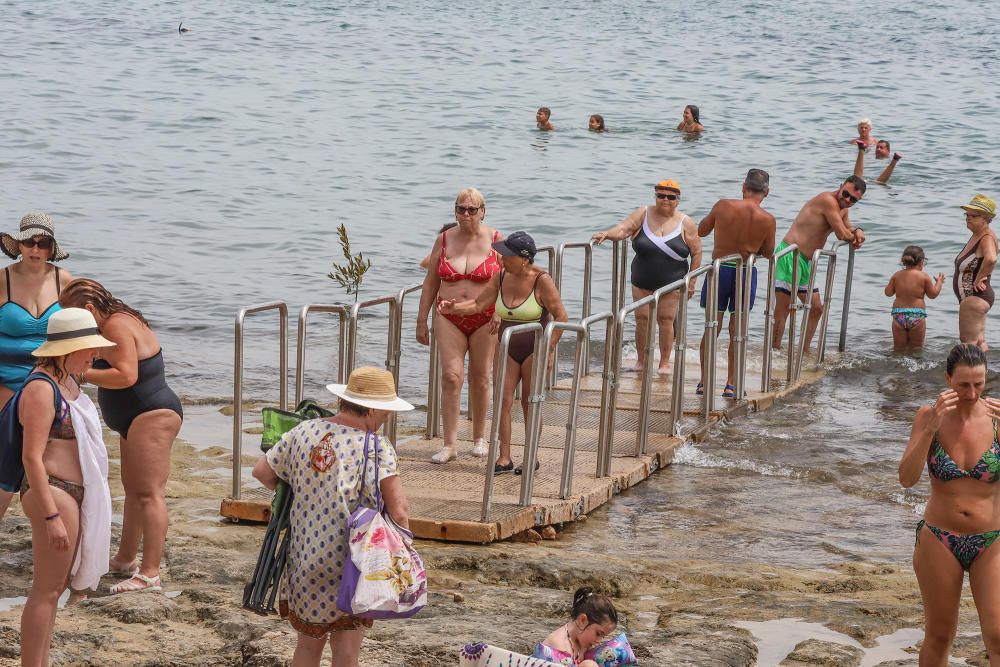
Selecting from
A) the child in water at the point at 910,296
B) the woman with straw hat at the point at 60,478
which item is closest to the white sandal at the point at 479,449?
the woman with straw hat at the point at 60,478

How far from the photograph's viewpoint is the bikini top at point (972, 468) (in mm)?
4858

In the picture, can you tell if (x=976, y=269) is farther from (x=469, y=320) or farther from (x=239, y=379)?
(x=239, y=379)

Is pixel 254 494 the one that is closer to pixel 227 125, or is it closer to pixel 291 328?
→ pixel 291 328

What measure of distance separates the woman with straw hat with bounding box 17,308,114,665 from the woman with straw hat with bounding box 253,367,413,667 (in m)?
0.71

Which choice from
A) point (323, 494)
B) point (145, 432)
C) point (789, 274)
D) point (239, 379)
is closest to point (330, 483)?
point (323, 494)

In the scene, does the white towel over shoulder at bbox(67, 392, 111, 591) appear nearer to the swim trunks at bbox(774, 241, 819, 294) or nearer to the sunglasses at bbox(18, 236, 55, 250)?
the sunglasses at bbox(18, 236, 55, 250)

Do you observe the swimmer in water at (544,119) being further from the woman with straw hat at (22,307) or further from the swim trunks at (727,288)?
the woman with straw hat at (22,307)

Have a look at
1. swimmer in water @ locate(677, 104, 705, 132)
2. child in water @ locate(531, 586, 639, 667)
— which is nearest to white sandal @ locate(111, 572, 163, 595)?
child in water @ locate(531, 586, 639, 667)

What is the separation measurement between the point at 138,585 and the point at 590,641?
2235 millimetres

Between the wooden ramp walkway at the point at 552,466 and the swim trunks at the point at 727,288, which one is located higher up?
the swim trunks at the point at 727,288

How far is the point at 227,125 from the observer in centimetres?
2778

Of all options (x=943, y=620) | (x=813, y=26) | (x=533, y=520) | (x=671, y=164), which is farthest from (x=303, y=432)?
(x=813, y=26)

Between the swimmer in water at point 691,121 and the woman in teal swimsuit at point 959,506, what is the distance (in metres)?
21.6

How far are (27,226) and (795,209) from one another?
54.3 feet
